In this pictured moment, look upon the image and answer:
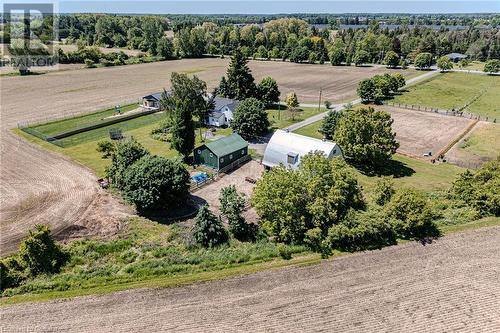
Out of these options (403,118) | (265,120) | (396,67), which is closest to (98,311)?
(265,120)

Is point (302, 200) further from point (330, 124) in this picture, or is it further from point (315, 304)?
point (330, 124)

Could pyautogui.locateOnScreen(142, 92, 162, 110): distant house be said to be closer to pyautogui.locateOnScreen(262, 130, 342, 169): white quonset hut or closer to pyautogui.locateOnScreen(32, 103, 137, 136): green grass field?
pyautogui.locateOnScreen(32, 103, 137, 136): green grass field

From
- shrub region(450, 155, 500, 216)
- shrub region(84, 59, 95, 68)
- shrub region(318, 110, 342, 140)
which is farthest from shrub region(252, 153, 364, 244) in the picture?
shrub region(84, 59, 95, 68)

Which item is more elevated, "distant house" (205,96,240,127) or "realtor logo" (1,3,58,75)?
"realtor logo" (1,3,58,75)

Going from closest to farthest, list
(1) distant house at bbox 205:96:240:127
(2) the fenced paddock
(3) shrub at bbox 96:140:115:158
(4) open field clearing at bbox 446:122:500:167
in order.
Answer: (3) shrub at bbox 96:140:115:158, (4) open field clearing at bbox 446:122:500:167, (2) the fenced paddock, (1) distant house at bbox 205:96:240:127

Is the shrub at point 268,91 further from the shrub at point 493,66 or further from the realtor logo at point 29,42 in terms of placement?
the shrub at point 493,66

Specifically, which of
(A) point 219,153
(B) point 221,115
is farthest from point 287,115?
(A) point 219,153

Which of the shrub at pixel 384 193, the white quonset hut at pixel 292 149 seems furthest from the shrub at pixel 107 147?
the shrub at pixel 384 193
